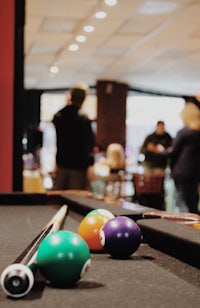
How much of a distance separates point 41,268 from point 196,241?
0.46 meters

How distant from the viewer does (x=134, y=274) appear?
4.30ft

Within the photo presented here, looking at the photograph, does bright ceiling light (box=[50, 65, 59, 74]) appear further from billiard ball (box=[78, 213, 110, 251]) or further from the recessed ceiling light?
billiard ball (box=[78, 213, 110, 251])

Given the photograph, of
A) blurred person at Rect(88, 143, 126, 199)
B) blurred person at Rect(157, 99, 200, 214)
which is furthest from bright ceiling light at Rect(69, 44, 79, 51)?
blurred person at Rect(157, 99, 200, 214)

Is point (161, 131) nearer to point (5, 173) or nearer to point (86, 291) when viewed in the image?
point (5, 173)

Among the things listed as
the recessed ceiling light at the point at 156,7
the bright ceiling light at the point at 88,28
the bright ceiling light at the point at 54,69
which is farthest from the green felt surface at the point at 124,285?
the bright ceiling light at the point at 54,69

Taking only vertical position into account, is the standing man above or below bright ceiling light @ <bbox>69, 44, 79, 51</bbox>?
below

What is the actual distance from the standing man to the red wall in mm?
918

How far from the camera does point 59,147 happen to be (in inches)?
197

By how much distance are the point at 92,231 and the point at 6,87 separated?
258 cm

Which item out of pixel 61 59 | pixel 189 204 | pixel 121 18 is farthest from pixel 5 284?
pixel 61 59

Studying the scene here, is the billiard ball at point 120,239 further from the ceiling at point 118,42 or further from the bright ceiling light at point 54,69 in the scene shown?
the bright ceiling light at point 54,69

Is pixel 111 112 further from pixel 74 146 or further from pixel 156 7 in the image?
pixel 74 146

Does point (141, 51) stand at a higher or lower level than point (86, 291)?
higher

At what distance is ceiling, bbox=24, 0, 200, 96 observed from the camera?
235 inches
